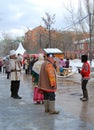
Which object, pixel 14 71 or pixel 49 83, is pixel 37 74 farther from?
pixel 49 83

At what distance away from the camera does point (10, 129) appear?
8.00 m

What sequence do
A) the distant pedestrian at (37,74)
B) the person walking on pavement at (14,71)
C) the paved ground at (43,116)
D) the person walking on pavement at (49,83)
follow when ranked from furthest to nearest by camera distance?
the person walking on pavement at (14,71) → the distant pedestrian at (37,74) → the person walking on pavement at (49,83) → the paved ground at (43,116)

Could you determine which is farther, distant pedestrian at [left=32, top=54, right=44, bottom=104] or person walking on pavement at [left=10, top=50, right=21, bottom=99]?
person walking on pavement at [left=10, top=50, right=21, bottom=99]

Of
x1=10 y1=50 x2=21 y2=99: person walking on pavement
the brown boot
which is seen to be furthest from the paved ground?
x1=10 y1=50 x2=21 y2=99: person walking on pavement

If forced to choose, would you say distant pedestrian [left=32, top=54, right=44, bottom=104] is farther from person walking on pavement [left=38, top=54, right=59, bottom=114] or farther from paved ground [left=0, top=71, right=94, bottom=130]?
person walking on pavement [left=38, top=54, right=59, bottom=114]

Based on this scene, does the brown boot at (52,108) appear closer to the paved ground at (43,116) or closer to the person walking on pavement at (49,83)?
the person walking on pavement at (49,83)

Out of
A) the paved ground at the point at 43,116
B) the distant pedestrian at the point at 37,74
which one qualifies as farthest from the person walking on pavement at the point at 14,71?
the distant pedestrian at the point at 37,74

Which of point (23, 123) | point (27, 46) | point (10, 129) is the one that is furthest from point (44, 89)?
point (27, 46)

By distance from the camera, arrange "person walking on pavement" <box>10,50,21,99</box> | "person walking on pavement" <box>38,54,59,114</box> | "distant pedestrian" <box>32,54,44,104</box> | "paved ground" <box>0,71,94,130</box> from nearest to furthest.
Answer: "paved ground" <box>0,71,94,130</box> < "person walking on pavement" <box>38,54,59,114</box> < "distant pedestrian" <box>32,54,44,104</box> < "person walking on pavement" <box>10,50,21,99</box>

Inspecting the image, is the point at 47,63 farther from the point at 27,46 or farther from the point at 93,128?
the point at 27,46

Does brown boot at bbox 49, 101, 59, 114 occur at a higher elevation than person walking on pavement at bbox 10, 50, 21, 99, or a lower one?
lower

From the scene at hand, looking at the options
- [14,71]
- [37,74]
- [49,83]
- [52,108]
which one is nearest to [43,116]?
[52,108]

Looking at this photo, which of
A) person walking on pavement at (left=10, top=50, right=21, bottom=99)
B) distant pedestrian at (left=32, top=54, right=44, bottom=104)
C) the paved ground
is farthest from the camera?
person walking on pavement at (left=10, top=50, right=21, bottom=99)

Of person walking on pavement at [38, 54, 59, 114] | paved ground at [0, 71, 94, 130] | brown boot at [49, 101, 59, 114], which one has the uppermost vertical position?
person walking on pavement at [38, 54, 59, 114]
